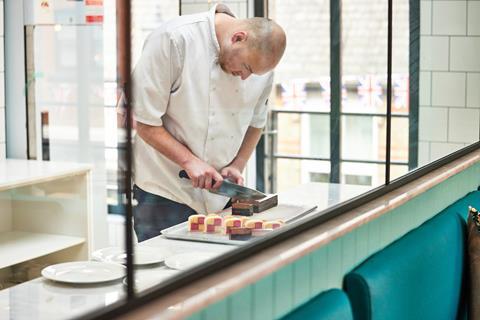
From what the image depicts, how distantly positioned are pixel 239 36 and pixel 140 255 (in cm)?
72

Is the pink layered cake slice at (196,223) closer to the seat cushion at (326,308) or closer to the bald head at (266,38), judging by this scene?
the seat cushion at (326,308)

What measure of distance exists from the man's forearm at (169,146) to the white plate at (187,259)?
1.42 feet

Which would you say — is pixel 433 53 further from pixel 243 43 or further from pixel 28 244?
pixel 28 244

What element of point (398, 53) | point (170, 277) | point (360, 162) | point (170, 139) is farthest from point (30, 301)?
point (398, 53)

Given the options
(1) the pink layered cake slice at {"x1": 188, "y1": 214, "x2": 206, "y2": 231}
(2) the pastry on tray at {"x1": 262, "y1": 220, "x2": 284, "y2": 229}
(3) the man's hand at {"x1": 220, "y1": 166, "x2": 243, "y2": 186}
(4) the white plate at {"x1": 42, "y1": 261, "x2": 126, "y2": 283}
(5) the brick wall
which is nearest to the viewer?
(4) the white plate at {"x1": 42, "y1": 261, "x2": 126, "y2": 283}

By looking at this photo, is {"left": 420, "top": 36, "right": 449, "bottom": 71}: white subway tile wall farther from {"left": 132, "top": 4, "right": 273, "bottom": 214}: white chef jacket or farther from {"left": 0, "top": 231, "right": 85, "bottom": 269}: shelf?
{"left": 0, "top": 231, "right": 85, "bottom": 269}: shelf

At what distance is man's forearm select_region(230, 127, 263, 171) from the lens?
2.30m

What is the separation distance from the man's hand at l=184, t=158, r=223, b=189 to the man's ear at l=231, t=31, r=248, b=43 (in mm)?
310

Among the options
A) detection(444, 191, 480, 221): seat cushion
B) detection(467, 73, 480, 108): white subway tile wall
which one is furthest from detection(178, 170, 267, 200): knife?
detection(467, 73, 480, 108): white subway tile wall

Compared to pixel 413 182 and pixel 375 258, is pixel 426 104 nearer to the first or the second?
pixel 413 182

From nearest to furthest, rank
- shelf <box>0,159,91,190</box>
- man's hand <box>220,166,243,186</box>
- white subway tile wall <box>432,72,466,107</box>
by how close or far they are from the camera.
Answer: man's hand <box>220,166,243,186</box>, shelf <box>0,159,91,190</box>, white subway tile wall <box>432,72,466,107</box>

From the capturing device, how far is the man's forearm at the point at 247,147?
2.30 m

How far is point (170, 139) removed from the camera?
2127mm

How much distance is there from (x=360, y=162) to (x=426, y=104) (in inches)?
42.6
